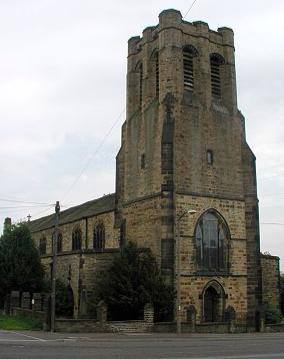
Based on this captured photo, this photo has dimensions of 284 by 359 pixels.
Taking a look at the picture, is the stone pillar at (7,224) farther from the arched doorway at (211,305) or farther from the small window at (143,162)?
the arched doorway at (211,305)

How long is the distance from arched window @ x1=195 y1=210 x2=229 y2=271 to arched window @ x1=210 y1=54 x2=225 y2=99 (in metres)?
8.77

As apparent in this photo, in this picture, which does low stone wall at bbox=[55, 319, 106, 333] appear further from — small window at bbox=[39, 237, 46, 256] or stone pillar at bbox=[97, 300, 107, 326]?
small window at bbox=[39, 237, 46, 256]

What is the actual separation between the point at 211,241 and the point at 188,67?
39.2 ft

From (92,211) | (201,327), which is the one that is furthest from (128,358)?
(92,211)

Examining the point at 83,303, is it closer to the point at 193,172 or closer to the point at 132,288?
the point at 132,288

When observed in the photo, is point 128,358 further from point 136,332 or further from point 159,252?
point 159,252

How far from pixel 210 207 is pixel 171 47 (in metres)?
10.9

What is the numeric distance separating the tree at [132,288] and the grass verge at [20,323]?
12.4 feet

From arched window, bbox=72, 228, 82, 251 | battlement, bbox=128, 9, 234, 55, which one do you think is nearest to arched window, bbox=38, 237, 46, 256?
arched window, bbox=72, 228, 82, 251

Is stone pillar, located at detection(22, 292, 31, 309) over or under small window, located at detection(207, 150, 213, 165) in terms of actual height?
under

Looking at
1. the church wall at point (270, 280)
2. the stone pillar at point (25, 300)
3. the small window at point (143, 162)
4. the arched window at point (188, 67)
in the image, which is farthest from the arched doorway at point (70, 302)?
the arched window at point (188, 67)

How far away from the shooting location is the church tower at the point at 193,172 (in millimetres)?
33250

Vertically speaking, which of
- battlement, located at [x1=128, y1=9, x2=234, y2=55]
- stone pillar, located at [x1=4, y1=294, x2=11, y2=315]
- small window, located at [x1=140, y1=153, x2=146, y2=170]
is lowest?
stone pillar, located at [x1=4, y1=294, x2=11, y2=315]

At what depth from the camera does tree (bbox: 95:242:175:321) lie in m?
29.5
